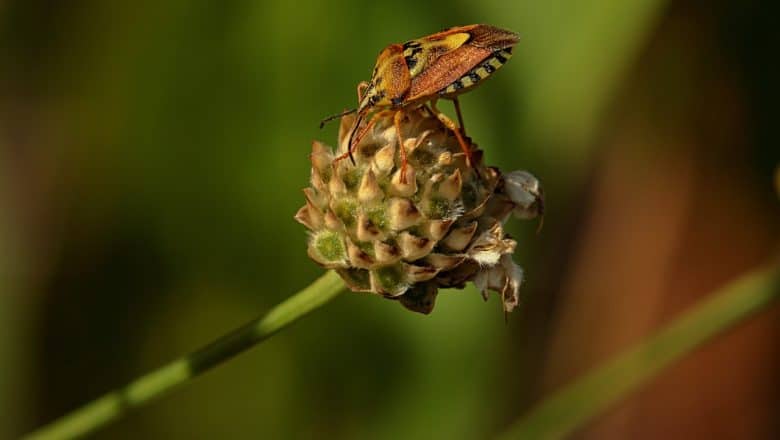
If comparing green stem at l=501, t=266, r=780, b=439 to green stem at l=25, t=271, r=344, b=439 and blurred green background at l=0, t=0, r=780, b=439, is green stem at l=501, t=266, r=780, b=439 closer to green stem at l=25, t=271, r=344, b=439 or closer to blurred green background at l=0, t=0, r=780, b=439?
blurred green background at l=0, t=0, r=780, b=439

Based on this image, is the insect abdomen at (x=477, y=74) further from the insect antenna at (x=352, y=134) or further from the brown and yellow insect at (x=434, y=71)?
the insect antenna at (x=352, y=134)

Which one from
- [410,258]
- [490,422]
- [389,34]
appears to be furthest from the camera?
[490,422]

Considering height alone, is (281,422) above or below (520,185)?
below

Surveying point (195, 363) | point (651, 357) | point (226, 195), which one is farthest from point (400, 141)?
point (226, 195)

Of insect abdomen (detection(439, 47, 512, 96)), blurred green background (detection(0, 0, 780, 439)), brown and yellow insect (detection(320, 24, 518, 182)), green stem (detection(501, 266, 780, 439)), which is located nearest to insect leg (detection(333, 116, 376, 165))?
brown and yellow insect (detection(320, 24, 518, 182))

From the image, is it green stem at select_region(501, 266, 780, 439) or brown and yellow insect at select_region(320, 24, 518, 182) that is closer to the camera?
brown and yellow insect at select_region(320, 24, 518, 182)

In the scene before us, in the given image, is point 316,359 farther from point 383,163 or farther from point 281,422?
point 383,163

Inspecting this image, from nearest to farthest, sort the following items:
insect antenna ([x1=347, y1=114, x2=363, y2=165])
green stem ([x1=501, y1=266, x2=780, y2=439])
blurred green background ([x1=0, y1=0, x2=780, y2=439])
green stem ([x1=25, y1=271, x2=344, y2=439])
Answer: green stem ([x1=25, y1=271, x2=344, y2=439]), insect antenna ([x1=347, y1=114, x2=363, y2=165]), green stem ([x1=501, y1=266, x2=780, y2=439]), blurred green background ([x1=0, y1=0, x2=780, y2=439])

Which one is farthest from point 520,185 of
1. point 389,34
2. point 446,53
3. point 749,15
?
point 749,15

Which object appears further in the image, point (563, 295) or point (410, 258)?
point (563, 295)
